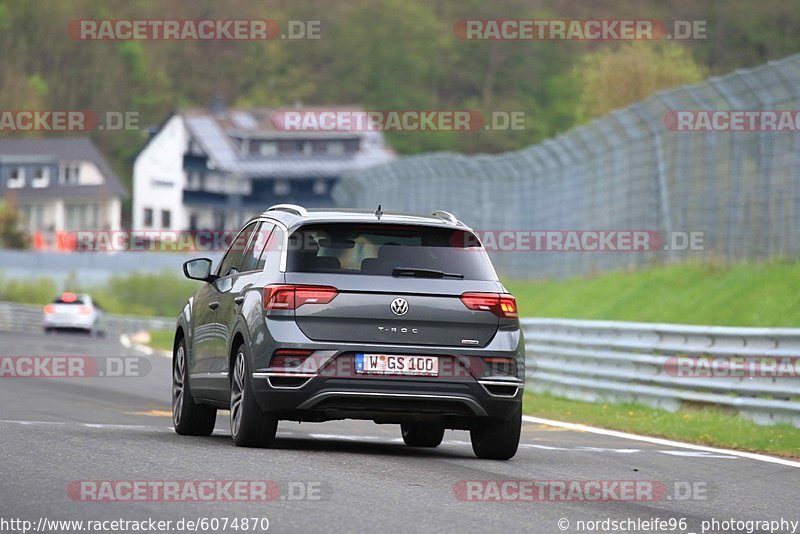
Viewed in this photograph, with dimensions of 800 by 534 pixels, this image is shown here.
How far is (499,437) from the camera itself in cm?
1197

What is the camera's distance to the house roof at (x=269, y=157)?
383 feet

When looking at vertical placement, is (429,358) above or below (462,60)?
below

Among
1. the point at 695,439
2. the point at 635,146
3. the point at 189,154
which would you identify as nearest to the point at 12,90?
the point at 189,154

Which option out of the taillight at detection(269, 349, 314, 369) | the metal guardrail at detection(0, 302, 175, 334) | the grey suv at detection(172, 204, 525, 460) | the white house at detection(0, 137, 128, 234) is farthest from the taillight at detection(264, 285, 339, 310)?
the white house at detection(0, 137, 128, 234)

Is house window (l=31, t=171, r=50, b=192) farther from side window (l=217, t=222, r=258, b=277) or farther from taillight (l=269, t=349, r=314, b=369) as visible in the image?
taillight (l=269, t=349, r=314, b=369)

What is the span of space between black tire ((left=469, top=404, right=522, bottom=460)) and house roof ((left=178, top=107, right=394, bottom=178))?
103930mm

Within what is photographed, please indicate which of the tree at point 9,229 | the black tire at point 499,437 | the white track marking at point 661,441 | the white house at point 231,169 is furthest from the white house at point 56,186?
the black tire at point 499,437

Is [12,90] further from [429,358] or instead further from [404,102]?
[429,358]

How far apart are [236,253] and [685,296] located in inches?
637

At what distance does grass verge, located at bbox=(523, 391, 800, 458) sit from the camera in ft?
47.5

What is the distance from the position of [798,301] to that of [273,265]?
14290 millimetres

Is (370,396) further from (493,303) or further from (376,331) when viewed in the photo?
(493,303)

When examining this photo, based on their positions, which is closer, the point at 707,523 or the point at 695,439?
the point at 707,523

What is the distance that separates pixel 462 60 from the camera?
15038cm
